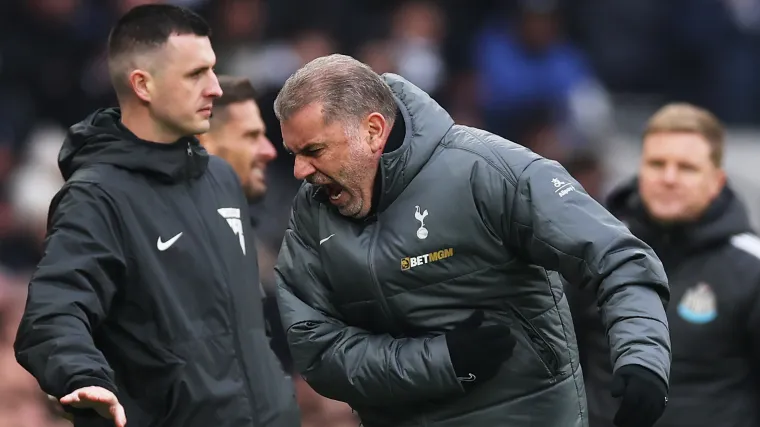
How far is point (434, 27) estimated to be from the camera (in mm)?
11172

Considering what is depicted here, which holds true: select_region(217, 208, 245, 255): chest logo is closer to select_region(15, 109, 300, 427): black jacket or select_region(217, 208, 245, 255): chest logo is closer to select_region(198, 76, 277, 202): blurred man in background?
select_region(15, 109, 300, 427): black jacket

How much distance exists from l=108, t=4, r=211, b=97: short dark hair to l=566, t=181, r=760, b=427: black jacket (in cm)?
199

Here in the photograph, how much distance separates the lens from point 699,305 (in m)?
5.69

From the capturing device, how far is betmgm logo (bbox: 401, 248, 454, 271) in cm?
429

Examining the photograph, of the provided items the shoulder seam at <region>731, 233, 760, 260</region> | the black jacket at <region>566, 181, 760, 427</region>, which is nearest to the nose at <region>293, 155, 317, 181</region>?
the black jacket at <region>566, 181, 760, 427</region>

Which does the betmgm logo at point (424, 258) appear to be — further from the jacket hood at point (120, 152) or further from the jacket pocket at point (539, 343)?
the jacket hood at point (120, 152)

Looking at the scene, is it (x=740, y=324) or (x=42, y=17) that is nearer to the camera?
(x=740, y=324)

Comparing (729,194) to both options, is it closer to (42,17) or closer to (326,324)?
(326,324)

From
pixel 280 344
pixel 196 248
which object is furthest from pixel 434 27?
pixel 196 248

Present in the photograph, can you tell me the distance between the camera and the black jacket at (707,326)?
5.59 metres

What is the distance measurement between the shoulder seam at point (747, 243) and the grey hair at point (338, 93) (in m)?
2.05

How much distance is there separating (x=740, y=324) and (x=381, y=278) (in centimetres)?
195

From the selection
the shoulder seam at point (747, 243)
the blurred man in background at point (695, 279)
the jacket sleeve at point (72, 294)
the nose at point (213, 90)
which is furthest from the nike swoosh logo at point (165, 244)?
the shoulder seam at point (747, 243)

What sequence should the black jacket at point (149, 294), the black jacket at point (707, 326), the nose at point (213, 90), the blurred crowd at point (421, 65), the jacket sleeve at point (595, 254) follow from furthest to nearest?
the blurred crowd at point (421, 65)
the black jacket at point (707, 326)
the nose at point (213, 90)
the black jacket at point (149, 294)
the jacket sleeve at point (595, 254)
